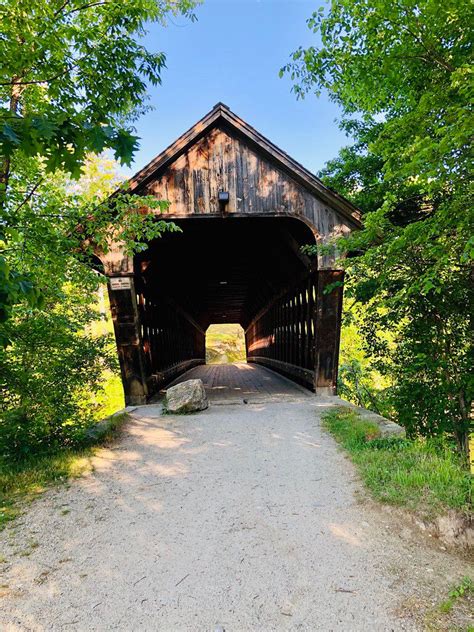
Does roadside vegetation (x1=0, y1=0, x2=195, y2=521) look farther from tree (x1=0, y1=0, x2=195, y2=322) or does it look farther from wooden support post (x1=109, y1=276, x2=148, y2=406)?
wooden support post (x1=109, y1=276, x2=148, y2=406)

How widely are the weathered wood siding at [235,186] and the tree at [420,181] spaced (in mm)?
1552

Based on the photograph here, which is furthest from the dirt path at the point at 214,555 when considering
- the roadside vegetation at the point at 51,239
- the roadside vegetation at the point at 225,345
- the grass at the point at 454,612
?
the roadside vegetation at the point at 225,345

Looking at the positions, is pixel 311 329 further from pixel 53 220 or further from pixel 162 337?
pixel 53 220

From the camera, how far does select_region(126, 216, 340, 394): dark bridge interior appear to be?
8.01m

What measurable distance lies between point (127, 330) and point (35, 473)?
3.65 metres

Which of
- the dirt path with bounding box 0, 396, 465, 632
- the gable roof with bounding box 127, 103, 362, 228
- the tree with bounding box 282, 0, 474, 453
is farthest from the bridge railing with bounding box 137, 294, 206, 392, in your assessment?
the tree with bounding box 282, 0, 474, 453

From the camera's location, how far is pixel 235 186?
7.18 m

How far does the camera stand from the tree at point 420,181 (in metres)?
3.80

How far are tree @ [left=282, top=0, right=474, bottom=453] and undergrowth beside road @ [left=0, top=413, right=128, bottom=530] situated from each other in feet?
15.6

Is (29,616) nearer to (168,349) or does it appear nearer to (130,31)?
(130,31)

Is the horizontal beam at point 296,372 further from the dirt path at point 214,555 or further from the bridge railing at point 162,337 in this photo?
the dirt path at point 214,555

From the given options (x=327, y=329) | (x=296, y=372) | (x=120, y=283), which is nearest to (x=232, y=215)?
(x=120, y=283)

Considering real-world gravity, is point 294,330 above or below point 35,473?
above

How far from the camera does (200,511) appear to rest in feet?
10.1
